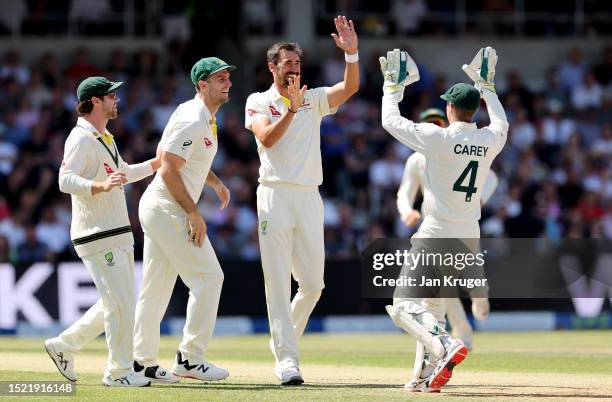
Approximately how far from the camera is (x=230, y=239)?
750 inches

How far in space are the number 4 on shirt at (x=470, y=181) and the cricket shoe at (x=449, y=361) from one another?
115cm

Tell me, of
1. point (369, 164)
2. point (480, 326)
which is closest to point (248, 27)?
point (369, 164)

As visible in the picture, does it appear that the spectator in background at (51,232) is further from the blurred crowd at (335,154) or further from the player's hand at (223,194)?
the player's hand at (223,194)

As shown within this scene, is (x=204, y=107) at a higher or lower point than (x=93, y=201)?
higher

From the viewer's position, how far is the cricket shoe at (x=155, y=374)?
9.58m

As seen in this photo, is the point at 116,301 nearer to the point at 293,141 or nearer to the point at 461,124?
the point at 293,141

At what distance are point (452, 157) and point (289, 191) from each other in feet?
4.07

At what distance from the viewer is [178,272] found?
9.59 metres

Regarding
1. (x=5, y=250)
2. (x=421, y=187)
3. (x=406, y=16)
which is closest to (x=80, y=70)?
(x=5, y=250)

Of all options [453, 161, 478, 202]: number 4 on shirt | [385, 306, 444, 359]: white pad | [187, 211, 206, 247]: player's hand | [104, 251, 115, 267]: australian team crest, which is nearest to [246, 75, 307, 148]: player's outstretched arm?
[187, 211, 206, 247]: player's hand

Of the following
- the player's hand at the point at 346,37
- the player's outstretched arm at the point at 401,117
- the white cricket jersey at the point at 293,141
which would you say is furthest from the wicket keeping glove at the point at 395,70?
the white cricket jersey at the point at 293,141

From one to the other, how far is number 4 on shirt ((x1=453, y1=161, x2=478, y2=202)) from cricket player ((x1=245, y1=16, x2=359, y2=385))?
1.07 m

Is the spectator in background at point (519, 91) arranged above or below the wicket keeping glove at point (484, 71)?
below

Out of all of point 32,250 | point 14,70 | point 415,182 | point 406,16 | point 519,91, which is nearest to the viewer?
point 415,182
